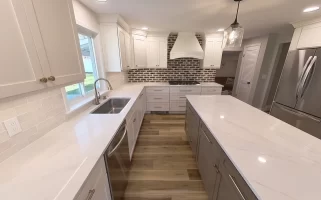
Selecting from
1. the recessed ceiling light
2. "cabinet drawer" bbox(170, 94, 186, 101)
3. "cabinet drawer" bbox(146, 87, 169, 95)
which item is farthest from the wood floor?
the recessed ceiling light

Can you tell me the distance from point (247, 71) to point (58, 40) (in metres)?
4.90

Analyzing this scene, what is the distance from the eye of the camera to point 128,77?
151 inches

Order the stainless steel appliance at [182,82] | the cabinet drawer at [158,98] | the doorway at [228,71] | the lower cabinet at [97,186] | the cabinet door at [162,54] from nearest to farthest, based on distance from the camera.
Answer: the lower cabinet at [97,186]
the cabinet door at [162,54]
the cabinet drawer at [158,98]
the stainless steel appliance at [182,82]
the doorway at [228,71]

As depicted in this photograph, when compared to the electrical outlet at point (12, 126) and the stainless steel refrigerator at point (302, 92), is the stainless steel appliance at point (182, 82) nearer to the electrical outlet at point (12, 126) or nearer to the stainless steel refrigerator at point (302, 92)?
the stainless steel refrigerator at point (302, 92)

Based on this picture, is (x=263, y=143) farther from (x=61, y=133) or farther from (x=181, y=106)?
(x=181, y=106)

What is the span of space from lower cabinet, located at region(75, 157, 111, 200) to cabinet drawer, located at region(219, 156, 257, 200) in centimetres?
91

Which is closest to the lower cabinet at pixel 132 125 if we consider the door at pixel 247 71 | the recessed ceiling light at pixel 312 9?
the recessed ceiling light at pixel 312 9

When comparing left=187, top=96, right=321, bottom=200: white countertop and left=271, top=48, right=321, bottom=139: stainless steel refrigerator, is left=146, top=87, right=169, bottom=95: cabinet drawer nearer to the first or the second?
left=187, top=96, right=321, bottom=200: white countertop

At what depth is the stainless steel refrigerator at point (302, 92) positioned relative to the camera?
6.12 feet

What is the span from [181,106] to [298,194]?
3.10 metres

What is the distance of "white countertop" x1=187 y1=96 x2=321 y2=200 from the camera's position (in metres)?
0.62

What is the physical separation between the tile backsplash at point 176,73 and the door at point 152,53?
0.94 ft

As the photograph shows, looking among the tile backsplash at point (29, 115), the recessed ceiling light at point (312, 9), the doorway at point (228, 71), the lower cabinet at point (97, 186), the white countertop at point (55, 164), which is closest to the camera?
the white countertop at point (55, 164)

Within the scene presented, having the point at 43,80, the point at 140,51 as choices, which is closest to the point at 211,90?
the point at 140,51
